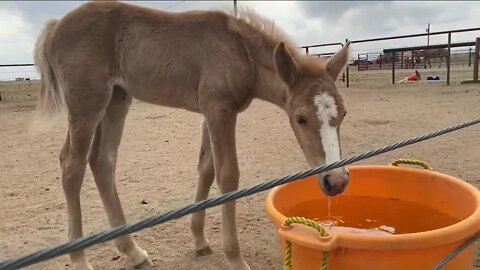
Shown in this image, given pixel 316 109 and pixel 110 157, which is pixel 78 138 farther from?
pixel 316 109

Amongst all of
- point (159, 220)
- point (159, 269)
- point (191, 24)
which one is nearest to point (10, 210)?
point (159, 269)

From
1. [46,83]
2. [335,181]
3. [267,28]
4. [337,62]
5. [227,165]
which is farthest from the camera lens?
[46,83]

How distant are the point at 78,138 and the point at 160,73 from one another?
2.05ft

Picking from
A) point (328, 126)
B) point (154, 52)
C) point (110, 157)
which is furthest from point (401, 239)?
point (110, 157)

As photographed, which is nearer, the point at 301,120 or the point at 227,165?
the point at 301,120

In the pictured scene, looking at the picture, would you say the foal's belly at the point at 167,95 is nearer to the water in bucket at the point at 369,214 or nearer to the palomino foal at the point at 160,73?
the palomino foal at the point at 160,73

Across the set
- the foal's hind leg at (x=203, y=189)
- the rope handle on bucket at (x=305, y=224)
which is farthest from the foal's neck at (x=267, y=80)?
the rope handle on bucket at (x=305, y=224)

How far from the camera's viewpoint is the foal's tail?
2.78 meters

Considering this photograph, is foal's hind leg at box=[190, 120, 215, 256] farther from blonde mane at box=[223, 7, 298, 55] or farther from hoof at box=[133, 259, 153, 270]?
blonde mane at box=[223, 7, 298, 55]

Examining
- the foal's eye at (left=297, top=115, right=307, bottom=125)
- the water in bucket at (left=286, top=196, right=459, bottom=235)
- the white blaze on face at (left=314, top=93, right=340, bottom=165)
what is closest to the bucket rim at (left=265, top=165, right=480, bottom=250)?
the white blaze on face at (left=314, top=93, right=340, bottom=165)

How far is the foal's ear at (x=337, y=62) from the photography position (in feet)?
7.52

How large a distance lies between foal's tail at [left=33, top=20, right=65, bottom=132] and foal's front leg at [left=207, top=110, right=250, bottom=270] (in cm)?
105

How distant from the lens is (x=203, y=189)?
288cm

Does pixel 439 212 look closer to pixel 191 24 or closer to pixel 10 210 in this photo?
pixel 191 24
